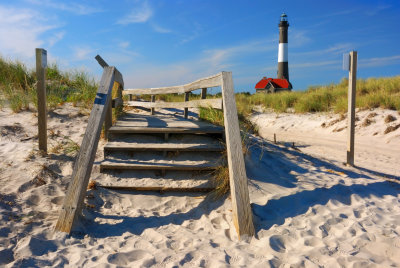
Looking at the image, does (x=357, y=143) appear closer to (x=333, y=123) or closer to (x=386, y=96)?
(x=333, y=123)

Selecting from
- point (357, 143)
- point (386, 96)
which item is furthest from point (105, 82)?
point (386, 96)

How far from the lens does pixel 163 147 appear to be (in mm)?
4766

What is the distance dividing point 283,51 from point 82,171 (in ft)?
93.0

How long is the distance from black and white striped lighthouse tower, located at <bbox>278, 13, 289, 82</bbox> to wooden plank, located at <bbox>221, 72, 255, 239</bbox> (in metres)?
26.5

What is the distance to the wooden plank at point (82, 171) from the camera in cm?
323

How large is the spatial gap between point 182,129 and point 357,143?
5.52m

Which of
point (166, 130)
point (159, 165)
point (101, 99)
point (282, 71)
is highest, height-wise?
point (282, 71)

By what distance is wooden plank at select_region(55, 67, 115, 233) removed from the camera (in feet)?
10.6

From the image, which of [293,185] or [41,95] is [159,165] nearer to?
[293,185]

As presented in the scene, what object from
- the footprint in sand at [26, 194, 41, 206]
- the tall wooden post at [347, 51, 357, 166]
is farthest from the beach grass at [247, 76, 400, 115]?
the footprint in sand at [26, 194, 41, 206]

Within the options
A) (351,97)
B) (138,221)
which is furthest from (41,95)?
(351,97)

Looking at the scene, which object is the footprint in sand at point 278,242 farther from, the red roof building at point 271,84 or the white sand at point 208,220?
the red roof building at point 271,84

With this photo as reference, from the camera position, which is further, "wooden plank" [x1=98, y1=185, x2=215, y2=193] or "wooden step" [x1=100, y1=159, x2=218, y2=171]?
"wooden step" [x1=100, y1=159, x2=218, y2=171]

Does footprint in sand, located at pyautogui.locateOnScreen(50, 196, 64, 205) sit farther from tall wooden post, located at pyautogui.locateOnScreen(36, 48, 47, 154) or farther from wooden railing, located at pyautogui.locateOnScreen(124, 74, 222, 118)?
wooden railing, located at pyautogui.locateOnScreen(124, 74, 222, 118)
